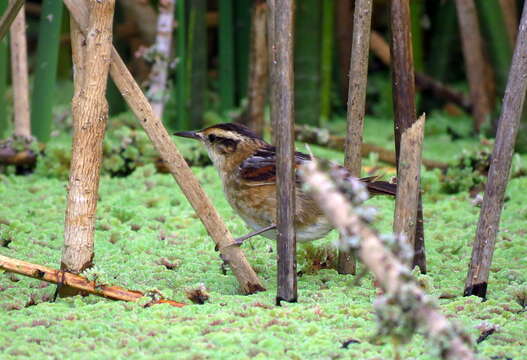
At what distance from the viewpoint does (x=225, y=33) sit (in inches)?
238

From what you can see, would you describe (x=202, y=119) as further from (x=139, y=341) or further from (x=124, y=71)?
(x=139, y=341)

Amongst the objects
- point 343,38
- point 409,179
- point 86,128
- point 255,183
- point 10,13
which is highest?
point 343,38

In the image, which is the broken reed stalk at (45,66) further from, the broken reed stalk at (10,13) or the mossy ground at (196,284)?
the broken reed stalk at (10,13)

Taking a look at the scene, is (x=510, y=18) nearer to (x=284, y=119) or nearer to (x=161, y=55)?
(x=161, y=55)

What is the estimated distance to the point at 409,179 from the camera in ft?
9.87

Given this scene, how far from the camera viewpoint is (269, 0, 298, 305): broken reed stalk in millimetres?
2654

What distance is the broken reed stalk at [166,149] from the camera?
2.89m

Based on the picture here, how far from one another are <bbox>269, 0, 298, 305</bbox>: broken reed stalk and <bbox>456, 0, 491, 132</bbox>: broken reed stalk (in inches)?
138

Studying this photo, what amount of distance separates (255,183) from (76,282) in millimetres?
1033

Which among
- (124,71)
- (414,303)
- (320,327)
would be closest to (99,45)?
(124,71)

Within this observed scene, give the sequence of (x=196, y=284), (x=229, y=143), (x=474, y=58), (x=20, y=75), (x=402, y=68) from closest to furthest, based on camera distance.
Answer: (x=196, y=284) → (x=402, y=68) → (x=229, y=143) → (x=20, y=75) → (x=474, y=58)

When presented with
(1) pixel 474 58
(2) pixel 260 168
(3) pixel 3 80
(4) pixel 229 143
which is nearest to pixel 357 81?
(2) pixel 260 168

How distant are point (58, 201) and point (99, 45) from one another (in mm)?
1858

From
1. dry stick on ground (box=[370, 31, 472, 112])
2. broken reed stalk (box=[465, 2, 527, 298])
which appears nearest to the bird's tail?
broken reed stalk (box=[465, 2, 527, 298])
